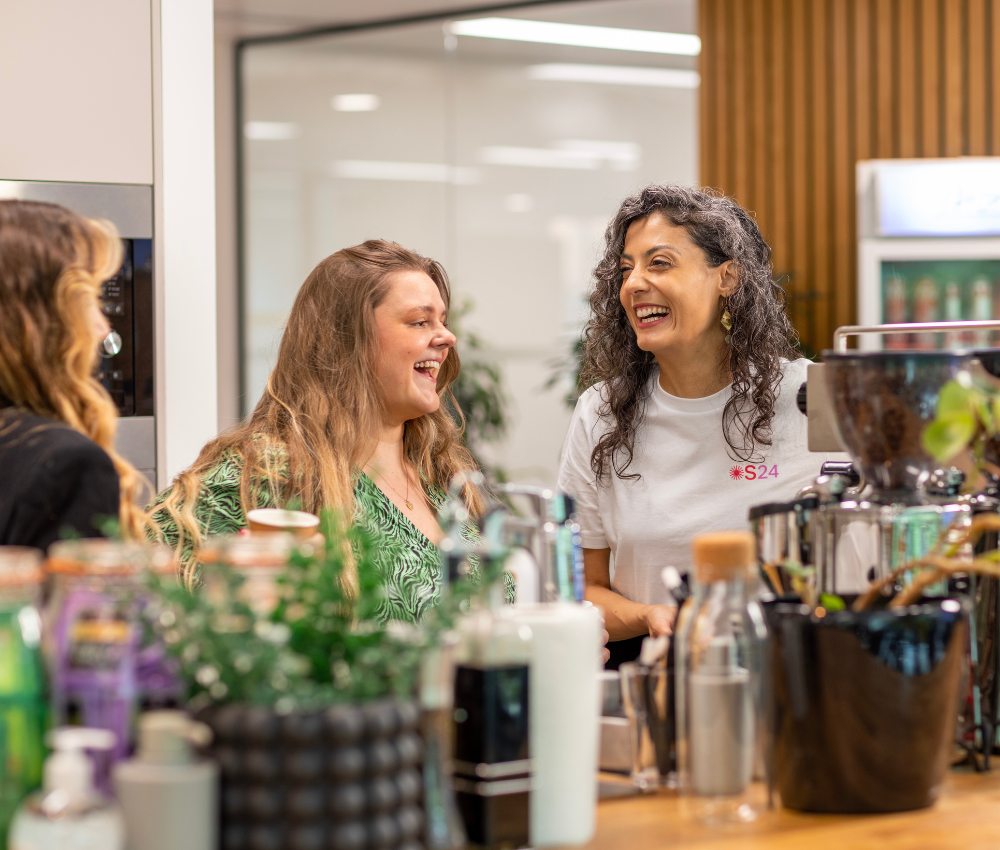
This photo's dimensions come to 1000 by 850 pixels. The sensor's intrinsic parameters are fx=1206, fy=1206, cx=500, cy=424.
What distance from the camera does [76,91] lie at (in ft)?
8.91

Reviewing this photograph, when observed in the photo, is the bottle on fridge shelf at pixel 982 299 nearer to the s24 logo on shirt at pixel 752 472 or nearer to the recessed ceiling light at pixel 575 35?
the recessed ceiling light at pixel 575 35

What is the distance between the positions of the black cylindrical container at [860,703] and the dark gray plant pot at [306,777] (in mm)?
414

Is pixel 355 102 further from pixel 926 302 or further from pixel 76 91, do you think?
pixel 76 91

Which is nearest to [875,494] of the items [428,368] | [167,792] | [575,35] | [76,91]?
[167,792]

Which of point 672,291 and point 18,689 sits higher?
point 672,291

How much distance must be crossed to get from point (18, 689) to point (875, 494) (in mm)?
867

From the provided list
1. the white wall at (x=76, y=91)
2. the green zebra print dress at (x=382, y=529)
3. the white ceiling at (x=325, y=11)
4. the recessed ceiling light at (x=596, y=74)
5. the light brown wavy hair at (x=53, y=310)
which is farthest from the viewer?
the recessed ceiling light at (x=596, y=74)

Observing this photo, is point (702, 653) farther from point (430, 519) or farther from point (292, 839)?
point (430, 519)

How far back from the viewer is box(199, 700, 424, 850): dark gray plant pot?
2.79 ft

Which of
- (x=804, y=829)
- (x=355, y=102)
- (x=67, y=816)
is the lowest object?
(x=804, y=829)

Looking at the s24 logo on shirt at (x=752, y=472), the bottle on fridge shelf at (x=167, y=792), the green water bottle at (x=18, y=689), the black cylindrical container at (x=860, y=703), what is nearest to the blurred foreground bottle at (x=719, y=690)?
the black cylindrical container at (x=860, y=703)

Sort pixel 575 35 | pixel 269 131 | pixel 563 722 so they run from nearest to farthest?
pixel 563 722
pixel 575 35
pixel 269 131

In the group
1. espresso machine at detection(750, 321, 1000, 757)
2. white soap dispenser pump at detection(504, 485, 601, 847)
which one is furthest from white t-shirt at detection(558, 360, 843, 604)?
white soap dispenser pump at detection(504, 485, 601, 847)

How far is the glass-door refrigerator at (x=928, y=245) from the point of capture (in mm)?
4801
